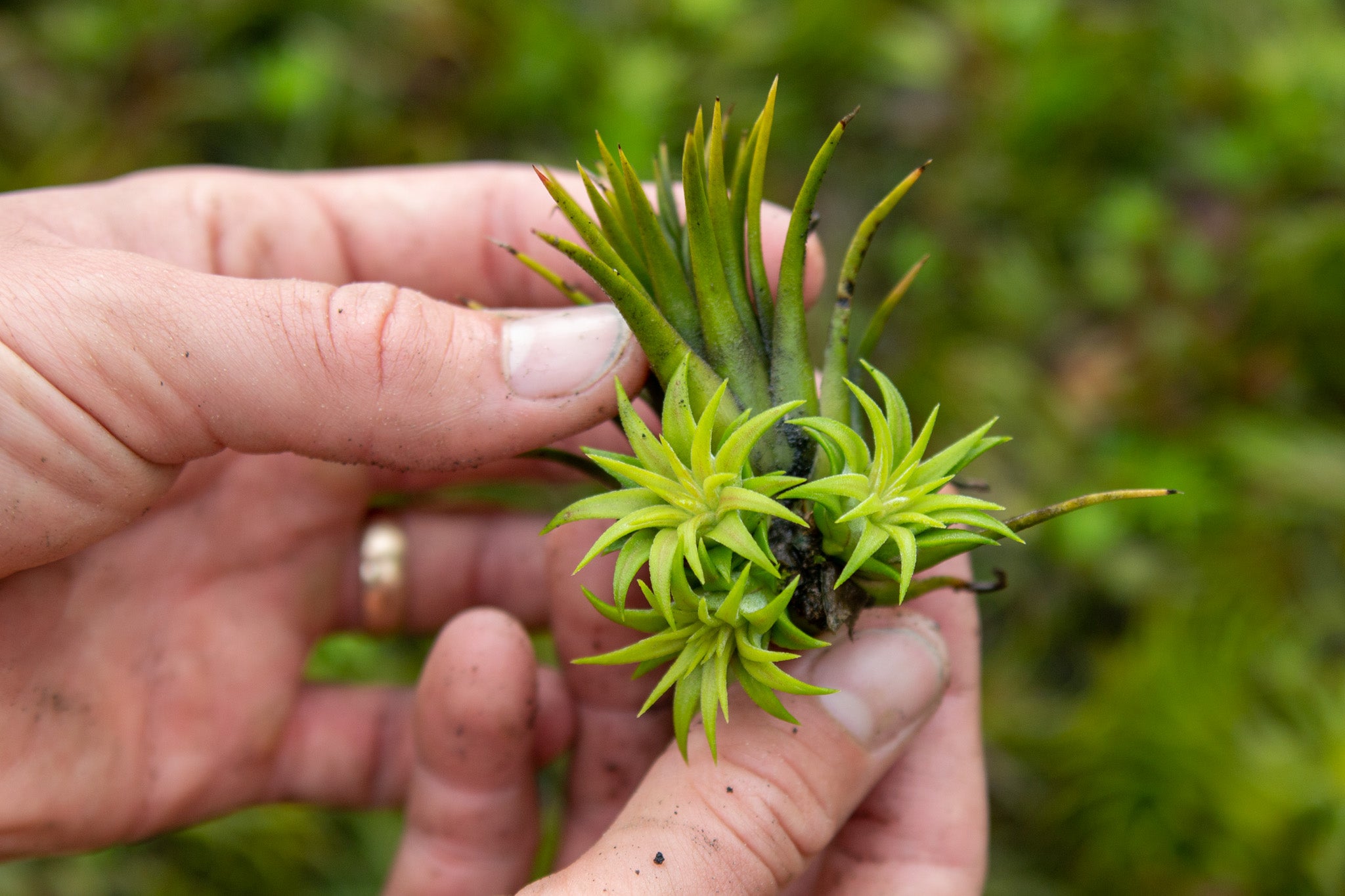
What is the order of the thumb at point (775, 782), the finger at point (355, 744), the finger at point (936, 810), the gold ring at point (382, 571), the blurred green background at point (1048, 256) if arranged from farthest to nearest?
the blurred green background at point (1048, 256), the gold ring at point (382, 571), the finger at point (355, 744), the finger at point (936, 810), the thumb at point (775, 782)

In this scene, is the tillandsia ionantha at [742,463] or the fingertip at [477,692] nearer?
the tillandsia ionantha at [742,463]

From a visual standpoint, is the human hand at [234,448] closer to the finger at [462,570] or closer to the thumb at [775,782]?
the finger at [462,570]

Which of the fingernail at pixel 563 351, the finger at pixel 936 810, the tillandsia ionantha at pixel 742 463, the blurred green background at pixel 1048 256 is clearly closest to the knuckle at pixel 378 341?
the fingernail at pixel 563 351

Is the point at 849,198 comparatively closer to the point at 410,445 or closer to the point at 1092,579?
the point at 1092,579

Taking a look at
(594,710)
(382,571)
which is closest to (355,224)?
(382,571)

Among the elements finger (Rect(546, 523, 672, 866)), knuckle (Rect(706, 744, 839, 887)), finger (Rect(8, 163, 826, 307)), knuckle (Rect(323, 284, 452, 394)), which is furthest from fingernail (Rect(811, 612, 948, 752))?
knuckle (Rect(323, 284, 452, 394))
